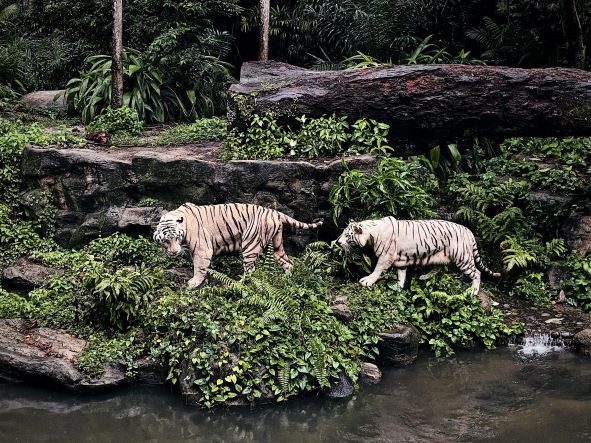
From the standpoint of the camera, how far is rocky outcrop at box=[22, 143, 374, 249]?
951 centimetres

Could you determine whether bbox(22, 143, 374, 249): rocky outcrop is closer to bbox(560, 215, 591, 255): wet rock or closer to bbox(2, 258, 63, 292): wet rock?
bbox(2, 258, 63, 292): wet rock

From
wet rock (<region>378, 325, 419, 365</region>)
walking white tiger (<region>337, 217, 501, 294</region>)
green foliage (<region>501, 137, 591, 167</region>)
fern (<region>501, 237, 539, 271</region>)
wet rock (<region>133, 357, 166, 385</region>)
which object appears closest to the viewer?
wet rock (<region>133, 357, 166, 385</region>)

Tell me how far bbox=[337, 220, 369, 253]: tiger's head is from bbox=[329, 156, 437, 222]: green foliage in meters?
0.48

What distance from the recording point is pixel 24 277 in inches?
347

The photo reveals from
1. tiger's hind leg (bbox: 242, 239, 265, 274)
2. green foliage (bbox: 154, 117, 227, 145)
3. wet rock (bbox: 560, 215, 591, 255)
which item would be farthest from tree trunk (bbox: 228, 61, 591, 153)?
tiger's hind leg (bbox: 242, 239, 265, 274)

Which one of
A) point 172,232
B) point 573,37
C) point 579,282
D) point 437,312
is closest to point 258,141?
point 172,232

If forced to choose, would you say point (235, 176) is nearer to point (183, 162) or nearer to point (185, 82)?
point (183, 162)

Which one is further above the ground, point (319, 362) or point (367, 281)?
point (367, 281)

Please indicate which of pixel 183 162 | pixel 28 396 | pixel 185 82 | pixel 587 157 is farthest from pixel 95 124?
pixel 587 157

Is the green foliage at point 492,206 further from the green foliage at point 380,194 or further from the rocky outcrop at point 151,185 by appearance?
the rocky outcrop at point 151,185

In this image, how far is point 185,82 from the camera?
44.5ft

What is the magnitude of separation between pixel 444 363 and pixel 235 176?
3517 millimetres

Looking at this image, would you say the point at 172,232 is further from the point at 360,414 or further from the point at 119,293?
the point at 360,414

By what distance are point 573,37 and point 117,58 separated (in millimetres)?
7621
